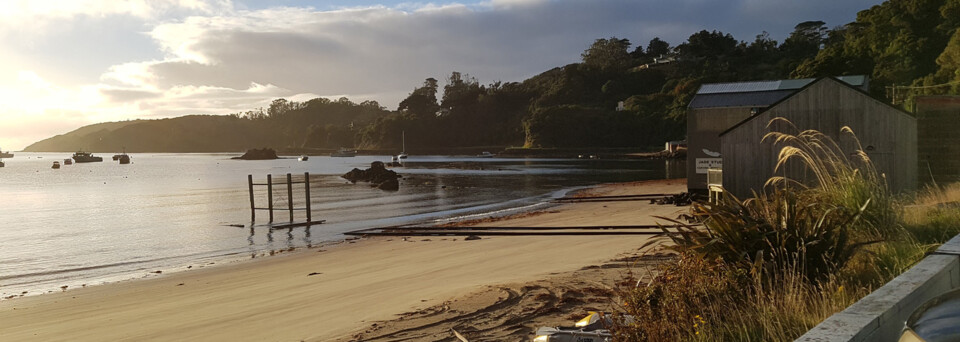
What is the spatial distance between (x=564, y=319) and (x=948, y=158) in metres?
16.0

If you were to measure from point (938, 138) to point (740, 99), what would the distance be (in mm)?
9829

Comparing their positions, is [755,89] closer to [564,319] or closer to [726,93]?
[726,93]

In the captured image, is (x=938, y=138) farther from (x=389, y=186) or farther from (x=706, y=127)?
(x=389, y=186)

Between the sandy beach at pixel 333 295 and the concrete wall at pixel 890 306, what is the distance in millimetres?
4123

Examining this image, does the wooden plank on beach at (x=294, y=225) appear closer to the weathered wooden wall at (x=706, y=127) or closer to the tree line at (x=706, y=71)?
the weathered wooden wall at (x=706, y=127)

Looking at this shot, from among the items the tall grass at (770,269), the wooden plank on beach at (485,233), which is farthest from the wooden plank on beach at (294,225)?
the tall grass at (770,269)

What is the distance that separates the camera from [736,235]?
6.52 m

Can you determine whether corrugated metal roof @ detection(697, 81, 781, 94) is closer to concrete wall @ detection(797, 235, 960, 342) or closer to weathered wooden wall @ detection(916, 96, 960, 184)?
weathered wooden wall @ detection(916, 96, 960, 184)

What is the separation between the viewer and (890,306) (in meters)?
3.88

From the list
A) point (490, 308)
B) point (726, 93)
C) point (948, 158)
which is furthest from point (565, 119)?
point (490, 308)

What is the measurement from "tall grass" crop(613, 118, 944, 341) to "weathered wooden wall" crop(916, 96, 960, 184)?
11529 mm

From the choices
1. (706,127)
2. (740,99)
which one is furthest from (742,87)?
(706,127)

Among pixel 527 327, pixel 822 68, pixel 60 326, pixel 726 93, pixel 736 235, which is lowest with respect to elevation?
pixel 60 326

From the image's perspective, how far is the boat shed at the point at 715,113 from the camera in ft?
89.2
